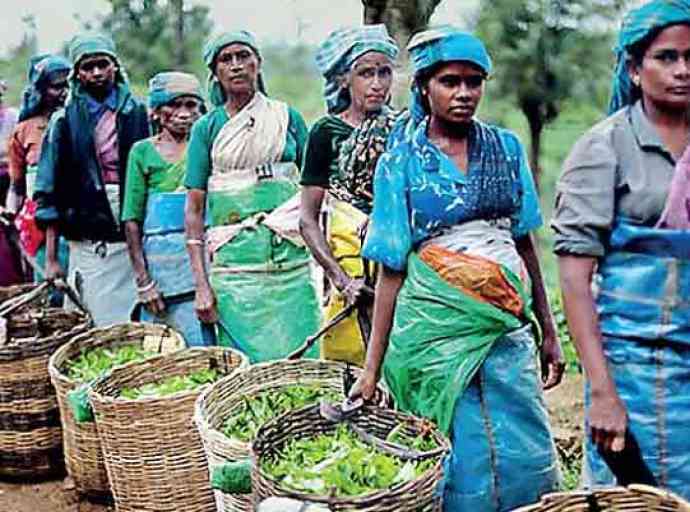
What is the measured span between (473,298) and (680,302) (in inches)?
21.2

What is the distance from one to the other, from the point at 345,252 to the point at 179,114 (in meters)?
1.26

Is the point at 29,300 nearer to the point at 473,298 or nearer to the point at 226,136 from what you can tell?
the point at 226,136

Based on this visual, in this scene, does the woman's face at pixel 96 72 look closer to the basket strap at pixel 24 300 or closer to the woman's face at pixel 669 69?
the basket strap at pixel 24 300

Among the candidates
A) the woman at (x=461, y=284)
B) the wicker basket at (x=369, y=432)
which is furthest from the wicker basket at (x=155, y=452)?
the woman at (x=461, y=284)

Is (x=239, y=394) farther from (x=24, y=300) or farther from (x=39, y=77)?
(x=39, y=77)

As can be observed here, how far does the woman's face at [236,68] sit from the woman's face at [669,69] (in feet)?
6.57

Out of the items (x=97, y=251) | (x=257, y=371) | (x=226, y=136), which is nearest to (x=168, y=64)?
(x=97, y=251)

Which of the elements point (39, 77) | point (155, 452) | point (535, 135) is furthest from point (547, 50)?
point (155, 452)

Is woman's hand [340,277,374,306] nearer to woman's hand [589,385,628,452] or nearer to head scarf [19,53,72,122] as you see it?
woman's hand [589,385,628,452]

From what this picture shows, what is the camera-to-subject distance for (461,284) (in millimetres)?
2691

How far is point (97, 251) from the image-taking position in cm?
486

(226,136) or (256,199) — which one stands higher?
(226,136)

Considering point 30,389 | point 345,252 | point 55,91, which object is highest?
point 55,91

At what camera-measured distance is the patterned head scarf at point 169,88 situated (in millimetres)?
4379
